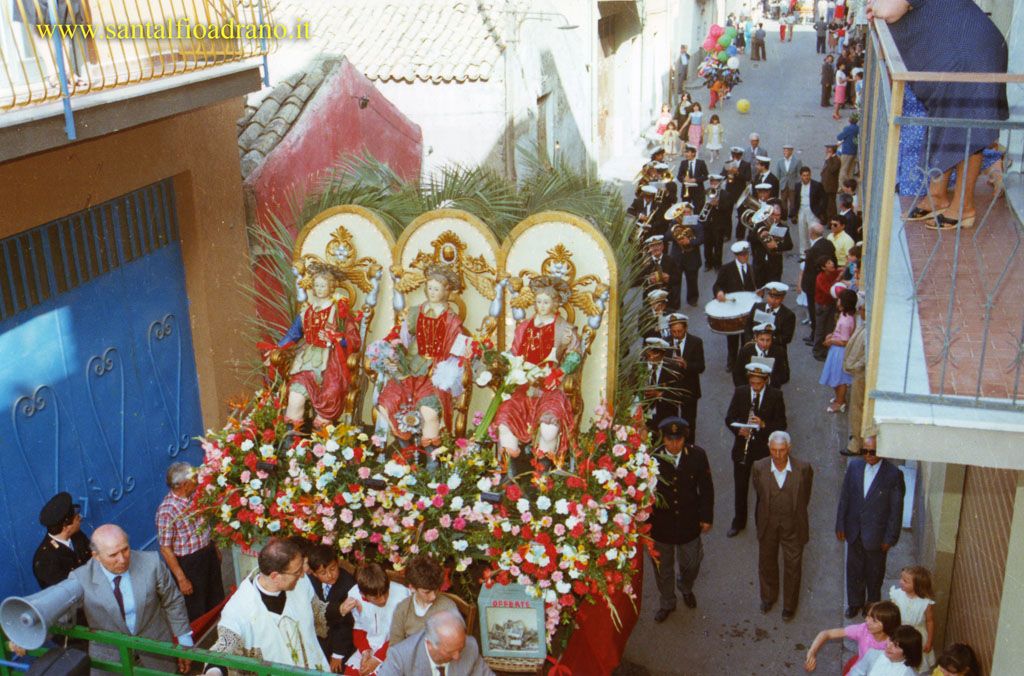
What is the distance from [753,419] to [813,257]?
4.77m

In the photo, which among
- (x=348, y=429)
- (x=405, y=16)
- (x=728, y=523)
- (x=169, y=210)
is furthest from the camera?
(x=405, y=16)

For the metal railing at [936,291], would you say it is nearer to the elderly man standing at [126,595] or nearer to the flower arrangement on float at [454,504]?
the flower arrangement on float at [454,504]

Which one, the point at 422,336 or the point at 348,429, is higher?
the point at 422,336

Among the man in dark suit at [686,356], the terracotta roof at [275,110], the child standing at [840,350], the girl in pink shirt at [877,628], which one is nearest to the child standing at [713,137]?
the child standing at [840,350]

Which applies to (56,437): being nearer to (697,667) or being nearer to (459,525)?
(459,525)

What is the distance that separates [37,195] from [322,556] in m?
3.28

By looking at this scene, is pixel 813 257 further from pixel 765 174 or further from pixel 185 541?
pixel 185 541

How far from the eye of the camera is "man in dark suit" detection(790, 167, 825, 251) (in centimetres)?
1603

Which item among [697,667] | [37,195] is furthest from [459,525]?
[37,195]

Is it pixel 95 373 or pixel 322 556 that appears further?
pixel 95 373

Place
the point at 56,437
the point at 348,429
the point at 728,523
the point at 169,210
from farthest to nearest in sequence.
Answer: the point at 728,523, the point at 169,210, the point at 56,437, the point at 348,429

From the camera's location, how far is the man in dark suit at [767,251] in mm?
13773

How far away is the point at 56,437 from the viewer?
7641 millimetres

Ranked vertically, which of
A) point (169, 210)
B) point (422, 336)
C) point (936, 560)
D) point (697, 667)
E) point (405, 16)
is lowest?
point (697, 667)
